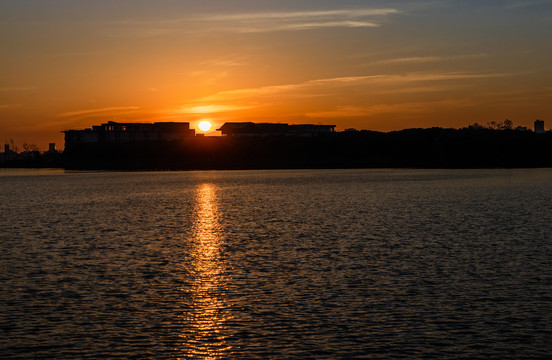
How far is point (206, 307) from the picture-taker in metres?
22.2

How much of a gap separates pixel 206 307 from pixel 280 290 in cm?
334

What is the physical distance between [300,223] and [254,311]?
30.7 metres

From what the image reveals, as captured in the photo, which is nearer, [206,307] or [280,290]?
[206,307]

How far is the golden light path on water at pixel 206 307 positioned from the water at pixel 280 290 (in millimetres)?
55

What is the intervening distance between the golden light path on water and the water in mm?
55

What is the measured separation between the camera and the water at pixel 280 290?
17.6 meters

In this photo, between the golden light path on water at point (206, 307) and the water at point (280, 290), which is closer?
the golden light path on water at point (206, 307)

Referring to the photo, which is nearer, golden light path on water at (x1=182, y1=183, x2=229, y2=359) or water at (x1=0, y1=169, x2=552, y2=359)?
golden light path on water at (x1=182, y1=183, x2=229, y2=359)

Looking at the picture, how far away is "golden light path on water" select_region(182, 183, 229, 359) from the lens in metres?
17.3

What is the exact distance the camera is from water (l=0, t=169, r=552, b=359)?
17.6 m

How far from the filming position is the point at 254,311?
21.4 metres

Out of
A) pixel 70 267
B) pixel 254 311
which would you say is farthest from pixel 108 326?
pixel 70 267

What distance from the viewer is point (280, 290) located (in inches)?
965

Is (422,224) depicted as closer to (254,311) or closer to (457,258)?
(457,258)
